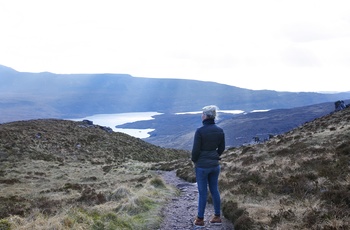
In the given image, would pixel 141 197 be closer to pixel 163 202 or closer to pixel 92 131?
pixel 163 202

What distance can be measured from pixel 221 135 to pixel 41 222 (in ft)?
15.8

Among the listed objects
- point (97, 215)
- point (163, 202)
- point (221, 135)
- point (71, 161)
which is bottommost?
point (71, 161)

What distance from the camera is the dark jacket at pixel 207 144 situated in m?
7.89

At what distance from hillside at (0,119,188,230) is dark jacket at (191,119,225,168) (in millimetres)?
2577

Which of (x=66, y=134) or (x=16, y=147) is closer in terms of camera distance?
(x=16, y=147)

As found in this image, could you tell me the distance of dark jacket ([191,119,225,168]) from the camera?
789 centimetres

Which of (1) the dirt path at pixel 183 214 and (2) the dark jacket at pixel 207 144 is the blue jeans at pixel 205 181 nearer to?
(2) the dark jacket at pixel 207 144

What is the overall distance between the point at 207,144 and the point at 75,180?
2367cm

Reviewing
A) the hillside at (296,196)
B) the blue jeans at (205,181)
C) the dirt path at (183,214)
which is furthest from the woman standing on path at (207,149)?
the hillside at (296,196)

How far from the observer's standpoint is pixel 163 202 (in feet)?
40.3

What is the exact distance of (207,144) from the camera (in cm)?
795

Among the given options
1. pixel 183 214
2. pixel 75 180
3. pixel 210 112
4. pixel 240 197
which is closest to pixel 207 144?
pixel 210 112

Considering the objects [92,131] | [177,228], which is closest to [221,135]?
[177,228]

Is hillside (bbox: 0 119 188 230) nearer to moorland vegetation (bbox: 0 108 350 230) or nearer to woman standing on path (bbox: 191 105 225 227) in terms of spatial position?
moorland vegetation (bbox: 0 108 350 230)
